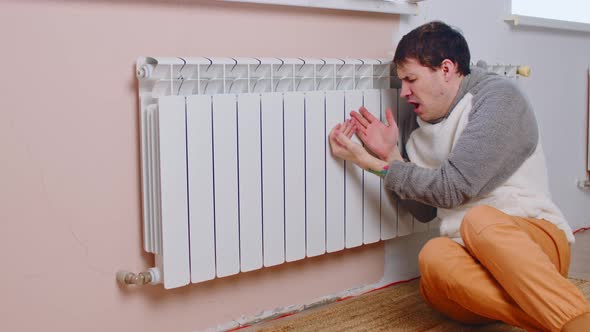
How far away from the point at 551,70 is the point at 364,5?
1.01 m

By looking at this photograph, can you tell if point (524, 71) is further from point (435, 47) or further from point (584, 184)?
point (584, 184)

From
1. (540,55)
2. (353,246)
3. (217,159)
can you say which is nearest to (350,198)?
(353,246)

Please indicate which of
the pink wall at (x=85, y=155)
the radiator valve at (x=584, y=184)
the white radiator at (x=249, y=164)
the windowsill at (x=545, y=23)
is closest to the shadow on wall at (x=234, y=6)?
the pink wall at (x=85, y=155)

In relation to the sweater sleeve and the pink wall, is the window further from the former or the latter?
the pink wall

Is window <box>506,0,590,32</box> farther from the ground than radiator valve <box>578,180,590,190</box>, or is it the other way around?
window <box>506,0,590,32</box>

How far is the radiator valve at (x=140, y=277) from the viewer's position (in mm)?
1451

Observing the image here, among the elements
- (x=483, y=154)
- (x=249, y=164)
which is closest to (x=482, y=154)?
(x=483, y=154)

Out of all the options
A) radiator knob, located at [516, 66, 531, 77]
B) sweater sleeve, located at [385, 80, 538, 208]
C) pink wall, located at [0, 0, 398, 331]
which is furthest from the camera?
radiator knob, located at [516, 66, 531, 77]

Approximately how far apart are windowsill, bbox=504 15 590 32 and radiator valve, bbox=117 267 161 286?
1.48 metres

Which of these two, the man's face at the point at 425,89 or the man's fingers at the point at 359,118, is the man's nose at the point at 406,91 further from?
the man's fingers at the point at 359,118

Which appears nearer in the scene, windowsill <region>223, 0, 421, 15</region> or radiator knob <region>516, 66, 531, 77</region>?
windowsill <region>223, 0, 421, 15</region>

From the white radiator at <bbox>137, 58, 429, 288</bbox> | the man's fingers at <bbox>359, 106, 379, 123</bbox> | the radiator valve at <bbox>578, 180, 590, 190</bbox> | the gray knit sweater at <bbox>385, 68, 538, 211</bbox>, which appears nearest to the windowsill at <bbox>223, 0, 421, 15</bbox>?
the white radiator at <bbox>137, 58, 429, 288</bbox>

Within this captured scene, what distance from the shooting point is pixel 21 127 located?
1312 mm

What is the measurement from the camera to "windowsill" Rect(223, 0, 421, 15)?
165 cm
